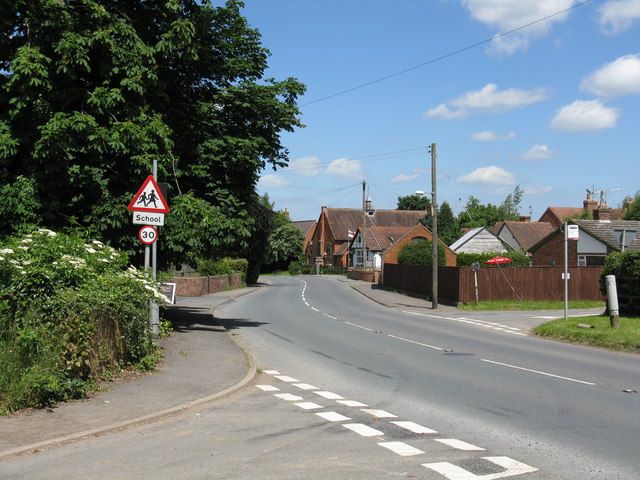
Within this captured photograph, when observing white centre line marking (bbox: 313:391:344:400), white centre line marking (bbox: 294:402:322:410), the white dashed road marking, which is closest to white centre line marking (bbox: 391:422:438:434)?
the white dashed road marking

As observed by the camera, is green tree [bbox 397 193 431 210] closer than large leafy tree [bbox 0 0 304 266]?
No

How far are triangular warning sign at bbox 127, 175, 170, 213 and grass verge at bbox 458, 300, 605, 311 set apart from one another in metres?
23.6

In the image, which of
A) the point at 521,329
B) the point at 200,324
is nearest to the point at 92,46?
the point at 200,324

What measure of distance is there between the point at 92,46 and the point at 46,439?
1048 centimetres

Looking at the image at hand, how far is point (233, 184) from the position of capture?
64.4 feet

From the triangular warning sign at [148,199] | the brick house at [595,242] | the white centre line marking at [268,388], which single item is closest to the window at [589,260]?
the brick house at [595,242]

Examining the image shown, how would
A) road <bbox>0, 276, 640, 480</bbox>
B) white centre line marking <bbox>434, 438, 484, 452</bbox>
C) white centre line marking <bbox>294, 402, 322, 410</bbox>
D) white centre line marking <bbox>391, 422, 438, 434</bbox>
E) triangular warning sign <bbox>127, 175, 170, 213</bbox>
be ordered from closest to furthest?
road <bbox>0, 276, 640, 480</bbox> < white centre line marking <bbox>434, 438, 484, 452</bbox> < white centre line marking <bbox>391, 422, 438, 434</bbox> < white centre line marking <bbox>294, 402, 322, 410</bbox> < triangular warning sign <bbox>127, 175, 170, 213</bbox>

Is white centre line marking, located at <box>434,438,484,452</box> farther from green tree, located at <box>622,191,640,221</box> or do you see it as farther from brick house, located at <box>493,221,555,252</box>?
green tree, located at <box>622,191,640,221</box>

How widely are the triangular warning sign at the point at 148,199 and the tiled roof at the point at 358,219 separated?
3348 inches

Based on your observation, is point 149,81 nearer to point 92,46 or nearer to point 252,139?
point 92,46

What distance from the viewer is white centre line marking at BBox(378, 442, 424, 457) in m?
6.73

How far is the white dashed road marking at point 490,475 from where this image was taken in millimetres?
5898

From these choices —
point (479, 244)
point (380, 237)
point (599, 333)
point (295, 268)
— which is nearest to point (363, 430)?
point (599, 333)

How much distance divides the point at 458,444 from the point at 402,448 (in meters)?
0.65
